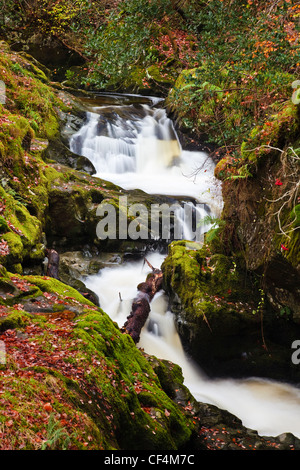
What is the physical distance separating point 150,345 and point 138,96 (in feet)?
47.3

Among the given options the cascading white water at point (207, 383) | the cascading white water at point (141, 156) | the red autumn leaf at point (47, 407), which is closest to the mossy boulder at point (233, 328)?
the cascading white water at point (207, 383)

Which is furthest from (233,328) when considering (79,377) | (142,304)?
(79,377)

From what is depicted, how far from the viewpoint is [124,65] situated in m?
7.82

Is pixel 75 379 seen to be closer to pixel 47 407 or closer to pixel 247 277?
pixel 47 407

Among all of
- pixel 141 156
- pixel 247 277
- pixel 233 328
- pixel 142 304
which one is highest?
pixel 141 156

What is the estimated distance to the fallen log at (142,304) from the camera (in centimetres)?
726

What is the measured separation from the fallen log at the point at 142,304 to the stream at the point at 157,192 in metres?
0.19

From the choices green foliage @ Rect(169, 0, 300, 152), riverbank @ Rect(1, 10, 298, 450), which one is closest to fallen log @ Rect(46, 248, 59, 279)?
riverbank @ Rect(1, 10, 298, 450)

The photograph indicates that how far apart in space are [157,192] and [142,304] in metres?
5.39

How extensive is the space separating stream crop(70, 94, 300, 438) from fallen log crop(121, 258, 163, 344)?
194 mm

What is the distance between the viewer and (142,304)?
309 inches

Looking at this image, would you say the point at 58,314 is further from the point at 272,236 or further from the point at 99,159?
the point at 99,159

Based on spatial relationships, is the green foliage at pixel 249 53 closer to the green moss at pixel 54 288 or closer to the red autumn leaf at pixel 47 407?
the green moss at pixel 54 288
